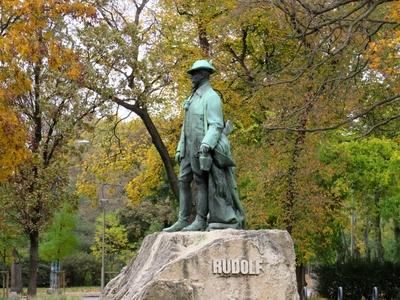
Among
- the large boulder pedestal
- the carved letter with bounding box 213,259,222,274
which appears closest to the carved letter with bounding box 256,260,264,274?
the large boulder pedestal

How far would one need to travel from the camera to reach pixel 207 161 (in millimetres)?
10555

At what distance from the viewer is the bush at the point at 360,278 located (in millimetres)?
30872

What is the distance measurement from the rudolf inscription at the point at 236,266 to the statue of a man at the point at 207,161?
2.20 ft

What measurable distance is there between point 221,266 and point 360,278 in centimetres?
2236

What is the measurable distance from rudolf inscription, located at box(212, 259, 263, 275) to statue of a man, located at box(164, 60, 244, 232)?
26.4 inches

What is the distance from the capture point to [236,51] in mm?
26078

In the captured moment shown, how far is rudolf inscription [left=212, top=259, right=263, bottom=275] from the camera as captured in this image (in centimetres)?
1007

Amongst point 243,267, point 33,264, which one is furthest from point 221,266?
point 33,264

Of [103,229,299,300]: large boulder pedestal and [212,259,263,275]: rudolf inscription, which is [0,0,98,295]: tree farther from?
[212,259,263,275]: rudolf inscription

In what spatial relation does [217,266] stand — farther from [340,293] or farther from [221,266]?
[340,293]

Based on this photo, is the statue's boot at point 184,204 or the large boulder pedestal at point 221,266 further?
the statue's boot at point 184,204

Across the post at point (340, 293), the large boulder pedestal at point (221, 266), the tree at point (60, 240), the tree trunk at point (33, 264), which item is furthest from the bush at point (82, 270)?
the large boulder pedestal at point (221, 266)

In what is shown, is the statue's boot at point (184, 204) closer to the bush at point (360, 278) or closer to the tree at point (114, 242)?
the bush at point (360, 278)

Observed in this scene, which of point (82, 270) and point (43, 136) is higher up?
point (43, 136)
